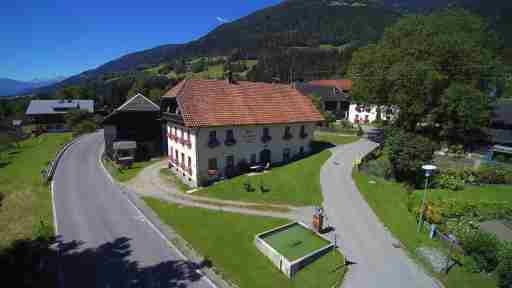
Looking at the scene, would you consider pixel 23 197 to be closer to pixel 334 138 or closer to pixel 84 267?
pixel 84 267

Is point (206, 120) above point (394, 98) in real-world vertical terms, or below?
below

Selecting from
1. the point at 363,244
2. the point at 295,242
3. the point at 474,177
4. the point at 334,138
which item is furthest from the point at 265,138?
the point at 334,138

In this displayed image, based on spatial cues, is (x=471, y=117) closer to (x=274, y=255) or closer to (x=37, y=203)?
(x=274, y=255)

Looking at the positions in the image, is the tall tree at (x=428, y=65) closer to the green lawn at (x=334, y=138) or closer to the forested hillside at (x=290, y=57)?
the green lawn at (x=334, y=138)

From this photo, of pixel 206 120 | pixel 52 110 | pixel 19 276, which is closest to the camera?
pixel 19 276

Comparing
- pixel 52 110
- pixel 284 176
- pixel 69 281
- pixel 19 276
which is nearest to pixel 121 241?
pixel 69 281

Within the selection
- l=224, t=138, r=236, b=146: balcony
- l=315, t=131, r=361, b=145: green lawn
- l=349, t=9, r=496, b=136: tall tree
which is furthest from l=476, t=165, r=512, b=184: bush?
l=224, t=138, r=236, b=146: balcony
